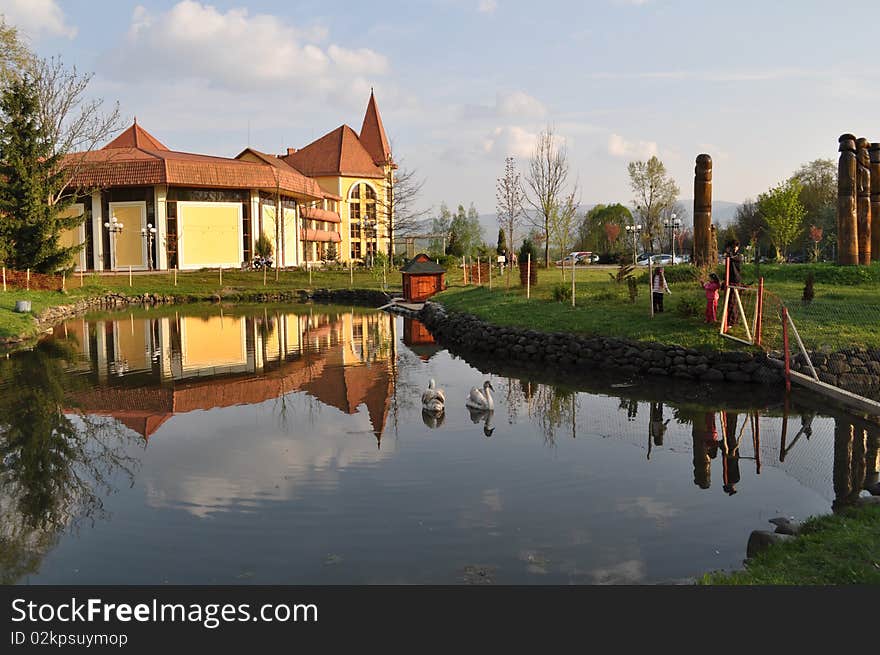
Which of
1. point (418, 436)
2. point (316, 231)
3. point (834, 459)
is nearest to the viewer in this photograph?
point (834, 459)

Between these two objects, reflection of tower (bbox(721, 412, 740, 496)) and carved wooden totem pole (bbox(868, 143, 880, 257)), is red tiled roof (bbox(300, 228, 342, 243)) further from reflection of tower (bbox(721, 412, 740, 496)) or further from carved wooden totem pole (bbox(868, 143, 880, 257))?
reflection of tower (bbox(721, 412, 740, 496))

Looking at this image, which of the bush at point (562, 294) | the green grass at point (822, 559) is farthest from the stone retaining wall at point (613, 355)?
the green grass at point (822, 559)

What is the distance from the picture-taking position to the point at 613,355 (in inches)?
651

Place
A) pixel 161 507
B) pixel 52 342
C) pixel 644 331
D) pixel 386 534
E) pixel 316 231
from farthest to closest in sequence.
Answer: pixel 316 231
pixel 52 342
pixel 644 331
pixel 161 507
pixel 386 534

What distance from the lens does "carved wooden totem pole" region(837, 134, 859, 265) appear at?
22594 millimetres

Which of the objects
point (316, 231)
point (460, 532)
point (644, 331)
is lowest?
point (460, 532)

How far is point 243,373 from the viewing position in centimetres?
1673

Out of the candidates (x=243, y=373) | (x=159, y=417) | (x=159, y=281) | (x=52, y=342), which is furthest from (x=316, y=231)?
(x=159, y=417)

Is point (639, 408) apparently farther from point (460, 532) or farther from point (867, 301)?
point (867, 301)

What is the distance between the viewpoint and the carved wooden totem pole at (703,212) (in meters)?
23.3

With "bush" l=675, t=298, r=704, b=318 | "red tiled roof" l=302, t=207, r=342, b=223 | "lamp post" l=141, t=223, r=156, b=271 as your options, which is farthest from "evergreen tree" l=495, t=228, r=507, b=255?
"bush" l=675, t=298, r=704, b=318

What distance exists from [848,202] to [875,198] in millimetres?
4598

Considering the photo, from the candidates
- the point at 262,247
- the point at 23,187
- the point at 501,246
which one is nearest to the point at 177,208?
the point at 262,247

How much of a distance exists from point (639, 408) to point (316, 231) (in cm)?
5078
